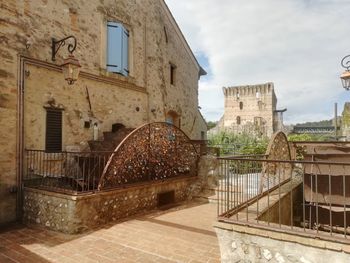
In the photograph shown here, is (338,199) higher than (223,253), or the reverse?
(338,199)

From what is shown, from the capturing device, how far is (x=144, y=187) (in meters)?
6.92

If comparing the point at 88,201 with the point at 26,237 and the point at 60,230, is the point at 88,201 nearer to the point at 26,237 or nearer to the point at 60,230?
the point at 60,230

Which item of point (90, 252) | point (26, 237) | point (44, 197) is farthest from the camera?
point (44, 197)

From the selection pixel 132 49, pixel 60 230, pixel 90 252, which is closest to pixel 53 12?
pixel 132 49

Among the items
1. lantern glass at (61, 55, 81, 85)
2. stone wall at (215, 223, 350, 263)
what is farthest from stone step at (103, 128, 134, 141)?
stone wall at (215, 223, 350, 263)

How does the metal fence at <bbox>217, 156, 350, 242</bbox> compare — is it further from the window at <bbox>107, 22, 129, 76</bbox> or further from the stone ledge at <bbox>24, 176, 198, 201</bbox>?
the window at <bbox>107, 22, 129, 76</bbox>

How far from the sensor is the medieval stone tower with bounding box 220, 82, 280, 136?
1556 inches

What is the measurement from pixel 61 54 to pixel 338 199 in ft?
24.8

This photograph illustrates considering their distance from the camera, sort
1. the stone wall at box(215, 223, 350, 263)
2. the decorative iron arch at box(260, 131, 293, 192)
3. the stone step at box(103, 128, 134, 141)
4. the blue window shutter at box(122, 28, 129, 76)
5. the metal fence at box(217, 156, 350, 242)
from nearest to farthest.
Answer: the stone wall at box(215, 223, 350, 263) → the metal fence at box(217, 156, 350, 242) → the decorative iron arch at box(260, 131, 293, 192) → the stone step at box(103, 128, 134, 141) → the blue window shutter at box(122, 28, 129, 76)

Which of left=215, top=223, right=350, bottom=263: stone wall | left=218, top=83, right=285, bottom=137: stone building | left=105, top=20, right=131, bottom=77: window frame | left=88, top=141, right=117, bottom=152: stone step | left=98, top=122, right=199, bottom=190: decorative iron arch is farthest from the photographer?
left=218, top=83, right=285, bottom=137: stone building

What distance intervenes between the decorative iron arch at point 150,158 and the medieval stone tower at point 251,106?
3014 centimetres

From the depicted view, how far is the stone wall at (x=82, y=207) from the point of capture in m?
5.34

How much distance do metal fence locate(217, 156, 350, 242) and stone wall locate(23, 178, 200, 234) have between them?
6.73 feet

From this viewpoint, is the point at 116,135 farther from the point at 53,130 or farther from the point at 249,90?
the point at 249,90
